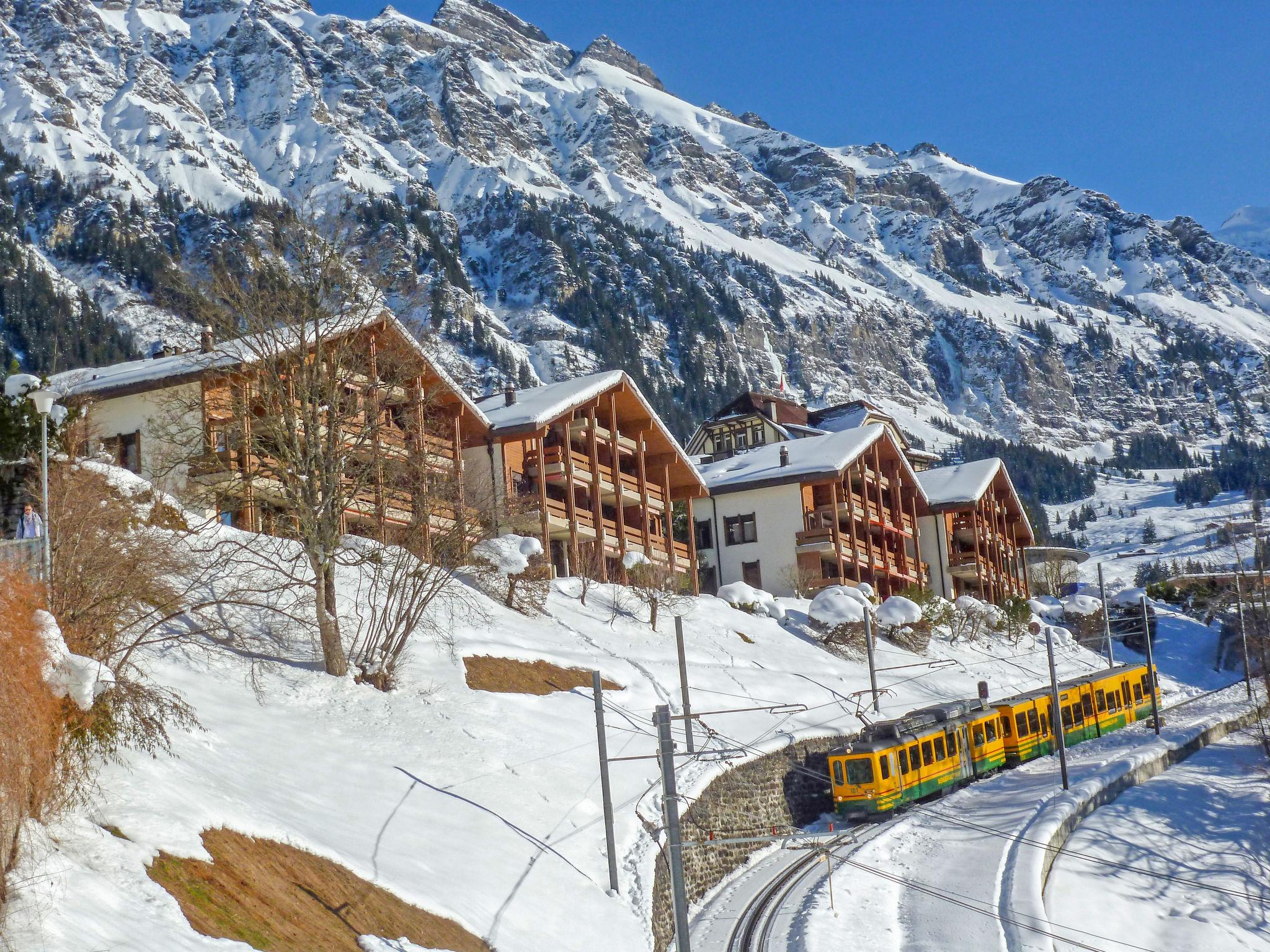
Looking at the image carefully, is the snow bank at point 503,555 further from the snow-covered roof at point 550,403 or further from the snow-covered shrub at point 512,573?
the snow-covered roof at point 550,403

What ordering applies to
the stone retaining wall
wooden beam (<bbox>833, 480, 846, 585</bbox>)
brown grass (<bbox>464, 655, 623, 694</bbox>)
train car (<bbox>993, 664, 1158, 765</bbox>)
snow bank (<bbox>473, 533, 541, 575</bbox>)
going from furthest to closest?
wooden beam (<bbox>833, 480, 846, 585</bbox>) → train car (<bbox>993, 664, 1158, 765</bbox>) → snow bank (<bbox>473, 533, 541, 575</bbox>) → brown grass (<bbox>464, 655, 623, 694</bbox>) → the stone retaining wall

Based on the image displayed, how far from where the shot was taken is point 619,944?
23.3 metres

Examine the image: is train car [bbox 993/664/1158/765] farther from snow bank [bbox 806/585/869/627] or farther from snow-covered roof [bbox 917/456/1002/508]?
snow-covered roof [bbox 917/456/1002/508]

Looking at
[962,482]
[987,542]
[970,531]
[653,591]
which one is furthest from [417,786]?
[987,542]

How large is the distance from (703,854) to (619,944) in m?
7.72

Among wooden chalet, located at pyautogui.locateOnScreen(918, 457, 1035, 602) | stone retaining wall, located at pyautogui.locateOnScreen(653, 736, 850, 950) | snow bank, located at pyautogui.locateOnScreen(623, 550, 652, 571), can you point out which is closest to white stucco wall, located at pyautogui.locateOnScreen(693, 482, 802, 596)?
wooden chalet, located at pyautogui.locateOnScreen(918, 457, 1035, 602)

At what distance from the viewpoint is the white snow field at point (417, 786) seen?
16.6 metres

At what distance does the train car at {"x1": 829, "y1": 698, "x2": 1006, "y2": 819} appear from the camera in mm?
36688

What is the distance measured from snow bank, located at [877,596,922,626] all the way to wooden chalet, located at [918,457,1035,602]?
75.3 feet

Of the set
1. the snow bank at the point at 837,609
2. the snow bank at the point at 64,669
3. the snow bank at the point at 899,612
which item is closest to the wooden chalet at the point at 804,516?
the snow bank at the point at 899,612

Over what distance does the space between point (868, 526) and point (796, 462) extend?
5.02 m

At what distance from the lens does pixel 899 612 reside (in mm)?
54000

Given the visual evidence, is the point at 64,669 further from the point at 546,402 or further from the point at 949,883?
the point at 546,402

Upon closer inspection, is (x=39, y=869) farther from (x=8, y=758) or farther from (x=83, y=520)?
(x=83, y=520)
